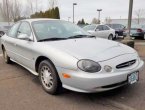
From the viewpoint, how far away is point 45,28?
4.78m

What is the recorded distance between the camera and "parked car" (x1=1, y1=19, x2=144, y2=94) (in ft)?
11.1

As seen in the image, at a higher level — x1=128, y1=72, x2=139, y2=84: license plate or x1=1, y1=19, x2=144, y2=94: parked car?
x1=1, y1=19, x2=144, y2=94: parked car

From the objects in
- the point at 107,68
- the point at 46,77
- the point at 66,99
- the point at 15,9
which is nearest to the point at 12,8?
the point at 15,9

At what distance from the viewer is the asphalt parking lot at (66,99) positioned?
11.5 feet

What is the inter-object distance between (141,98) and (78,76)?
4.10 feet

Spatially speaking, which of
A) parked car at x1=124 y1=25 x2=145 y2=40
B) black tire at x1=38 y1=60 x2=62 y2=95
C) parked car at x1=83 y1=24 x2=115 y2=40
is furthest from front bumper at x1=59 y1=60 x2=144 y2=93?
parked car at x1=124 y1=25 x2=145 y2=40

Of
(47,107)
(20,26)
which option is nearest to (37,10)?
(20,26)

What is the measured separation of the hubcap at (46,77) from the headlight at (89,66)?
80 centimetres

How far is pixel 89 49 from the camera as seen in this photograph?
379cm

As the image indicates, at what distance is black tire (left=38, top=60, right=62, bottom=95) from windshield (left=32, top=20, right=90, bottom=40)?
0.67 metres

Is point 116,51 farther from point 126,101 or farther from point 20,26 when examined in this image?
point 20,26

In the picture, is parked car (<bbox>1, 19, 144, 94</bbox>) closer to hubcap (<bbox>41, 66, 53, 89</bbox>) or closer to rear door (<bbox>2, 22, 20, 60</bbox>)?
hubcap (<bbox>41, 66, 53, 89</bbox>)

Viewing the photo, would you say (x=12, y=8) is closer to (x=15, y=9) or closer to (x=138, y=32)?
(x=15, y=9)

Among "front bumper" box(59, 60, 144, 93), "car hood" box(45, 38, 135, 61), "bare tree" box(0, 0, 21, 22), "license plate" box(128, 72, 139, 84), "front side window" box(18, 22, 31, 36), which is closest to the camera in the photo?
"front bumper" box(59, 60, 144, 93)
